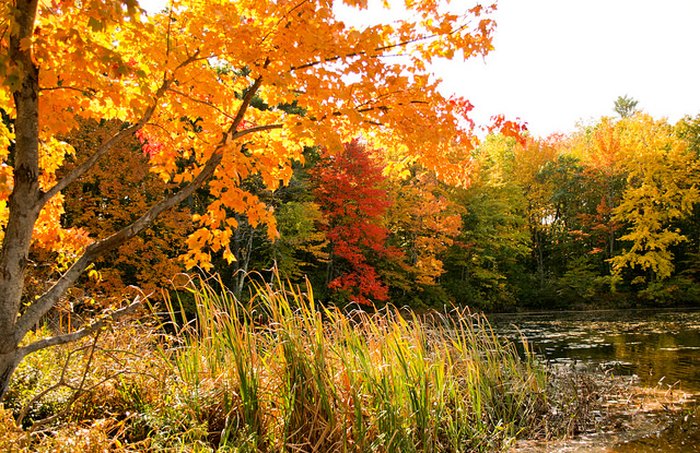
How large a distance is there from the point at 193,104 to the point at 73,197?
1203cm

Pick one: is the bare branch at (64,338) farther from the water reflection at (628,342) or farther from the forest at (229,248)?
the water reflection at (628,342)

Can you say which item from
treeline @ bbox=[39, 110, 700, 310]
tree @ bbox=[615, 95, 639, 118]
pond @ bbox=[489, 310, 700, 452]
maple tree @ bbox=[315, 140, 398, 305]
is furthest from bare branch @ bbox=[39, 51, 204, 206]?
tree @ bbox=[615, 95, 639, 118]

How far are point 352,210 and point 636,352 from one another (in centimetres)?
1041

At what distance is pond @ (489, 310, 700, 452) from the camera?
466 cm

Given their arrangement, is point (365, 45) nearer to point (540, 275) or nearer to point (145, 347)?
point (145, 347)

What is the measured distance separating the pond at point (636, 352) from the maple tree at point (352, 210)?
16.3 ft

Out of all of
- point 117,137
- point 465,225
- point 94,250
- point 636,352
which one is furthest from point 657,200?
point 94,250

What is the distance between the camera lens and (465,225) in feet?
81.1

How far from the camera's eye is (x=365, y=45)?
123 inches

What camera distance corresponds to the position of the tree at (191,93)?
2547 mm

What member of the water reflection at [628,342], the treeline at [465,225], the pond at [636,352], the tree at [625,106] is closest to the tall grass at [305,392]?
the pond at [636,352]

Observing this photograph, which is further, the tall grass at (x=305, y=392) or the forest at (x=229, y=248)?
the tall grass at (x=305, y=392)

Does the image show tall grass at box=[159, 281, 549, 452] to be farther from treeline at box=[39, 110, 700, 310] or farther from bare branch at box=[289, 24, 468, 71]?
treeline at box=[39, 110, 700, 310]

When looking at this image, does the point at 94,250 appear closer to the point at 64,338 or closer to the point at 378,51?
the point at 64,338
